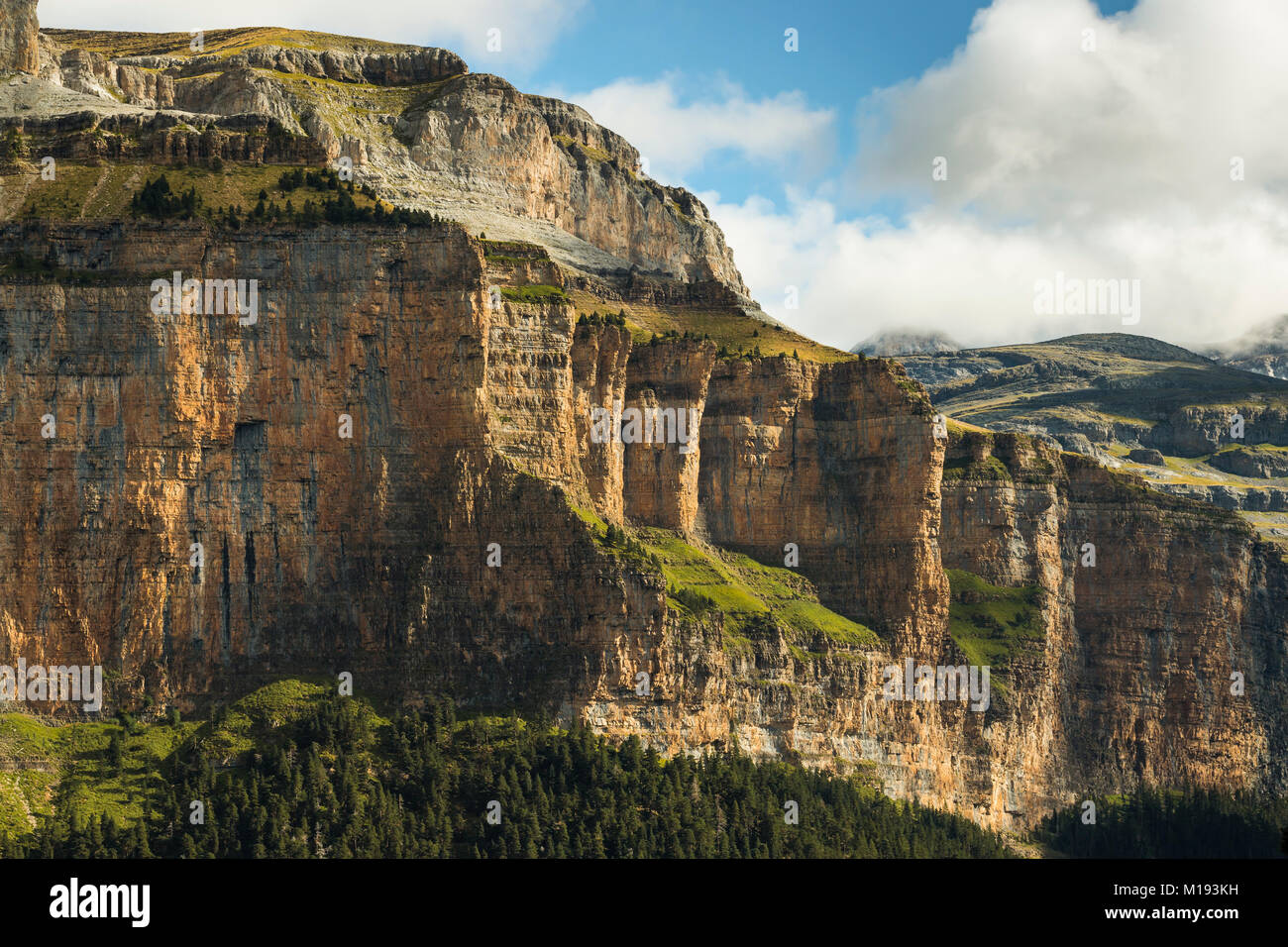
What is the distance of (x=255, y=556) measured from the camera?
170500 mm

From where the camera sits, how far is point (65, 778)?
514 feet

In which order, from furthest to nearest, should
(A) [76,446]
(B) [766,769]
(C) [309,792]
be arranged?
(B) [766,769] < (A) [76,446] < (C) [309,792]

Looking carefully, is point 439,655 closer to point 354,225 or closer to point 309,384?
point 309,384

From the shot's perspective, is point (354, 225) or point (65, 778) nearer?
point (65, 778)

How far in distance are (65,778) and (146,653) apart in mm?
12486

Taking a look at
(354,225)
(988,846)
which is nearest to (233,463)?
(354,225)

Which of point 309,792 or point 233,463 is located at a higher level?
point 233,463

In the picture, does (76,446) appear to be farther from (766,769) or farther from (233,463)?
(766,769)
